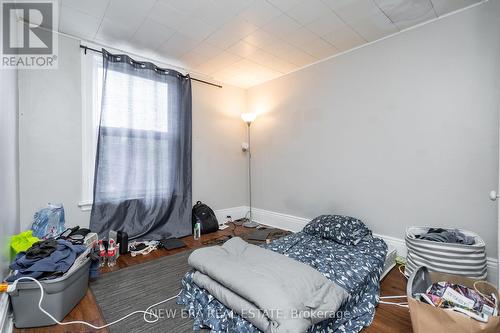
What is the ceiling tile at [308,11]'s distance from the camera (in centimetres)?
199

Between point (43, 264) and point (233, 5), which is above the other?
point (233, 5)

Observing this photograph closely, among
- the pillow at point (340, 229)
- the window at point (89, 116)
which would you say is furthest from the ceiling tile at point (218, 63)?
the pillow at point (340, 229)

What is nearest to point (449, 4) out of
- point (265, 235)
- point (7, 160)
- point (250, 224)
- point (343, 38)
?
point (343, 38)

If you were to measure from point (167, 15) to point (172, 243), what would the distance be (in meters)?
2.49

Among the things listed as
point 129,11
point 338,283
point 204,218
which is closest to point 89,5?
point 129,11

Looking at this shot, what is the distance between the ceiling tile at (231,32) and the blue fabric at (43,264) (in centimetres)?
239

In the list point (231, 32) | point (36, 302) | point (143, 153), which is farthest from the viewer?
point (143, 153)

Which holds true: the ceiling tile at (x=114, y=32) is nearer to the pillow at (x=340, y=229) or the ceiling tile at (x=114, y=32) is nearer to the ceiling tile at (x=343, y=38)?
the ceiling tile at (x=343, y=38)

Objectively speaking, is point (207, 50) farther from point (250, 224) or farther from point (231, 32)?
point (250, 224)

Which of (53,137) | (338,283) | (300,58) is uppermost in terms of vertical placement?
(300,58)

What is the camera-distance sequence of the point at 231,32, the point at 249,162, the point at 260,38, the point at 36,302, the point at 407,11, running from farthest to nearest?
the point at 249,162
the point at 260,38
the point at 231,32
the point at 407,11
the point at 36,302

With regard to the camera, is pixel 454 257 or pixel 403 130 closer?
pixel 454 257

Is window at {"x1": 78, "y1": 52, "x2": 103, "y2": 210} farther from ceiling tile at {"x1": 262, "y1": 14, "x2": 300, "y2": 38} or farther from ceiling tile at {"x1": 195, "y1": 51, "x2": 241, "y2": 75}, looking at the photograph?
ceiling tile at {"x1": 262, "y1": 14, "x2": 300, "y2": 38}

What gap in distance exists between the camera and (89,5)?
2.00 meters
